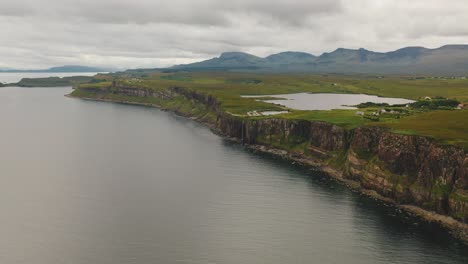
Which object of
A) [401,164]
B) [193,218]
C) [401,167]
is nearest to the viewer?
[193,218]

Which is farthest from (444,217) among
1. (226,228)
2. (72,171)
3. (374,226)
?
(72,171)

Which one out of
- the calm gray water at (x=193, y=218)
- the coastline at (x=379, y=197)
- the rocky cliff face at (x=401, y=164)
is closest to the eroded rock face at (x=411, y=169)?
the rocky cliff face at (x=401, y=164)

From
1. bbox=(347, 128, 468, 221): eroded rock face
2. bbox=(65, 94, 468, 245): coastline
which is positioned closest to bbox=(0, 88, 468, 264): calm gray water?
bbox=(65, 94, 468, 245): coastline

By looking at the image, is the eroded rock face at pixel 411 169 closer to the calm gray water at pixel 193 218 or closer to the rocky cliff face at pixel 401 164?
the rocky cliff face at pixel 401 164

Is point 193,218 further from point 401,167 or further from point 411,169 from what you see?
point 411,169

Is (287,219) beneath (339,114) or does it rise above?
beneath

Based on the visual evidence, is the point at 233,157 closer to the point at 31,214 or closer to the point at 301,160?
the point at 301,160

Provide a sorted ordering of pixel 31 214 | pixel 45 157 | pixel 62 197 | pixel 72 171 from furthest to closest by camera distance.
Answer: pixel 45 157 → pixel 72 171 → pixel 62 197 → pixel 31 214

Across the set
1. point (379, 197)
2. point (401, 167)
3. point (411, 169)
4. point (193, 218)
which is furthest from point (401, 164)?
point (193, 218)
